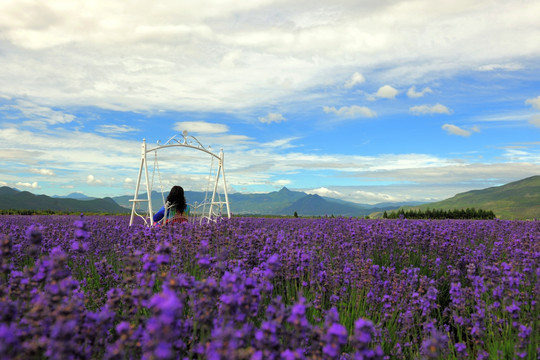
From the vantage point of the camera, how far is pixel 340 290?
3.13m

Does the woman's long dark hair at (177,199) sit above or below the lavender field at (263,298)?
above

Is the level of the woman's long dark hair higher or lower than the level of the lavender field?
higher

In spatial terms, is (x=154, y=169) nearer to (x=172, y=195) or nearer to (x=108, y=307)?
(x=172, y=195)

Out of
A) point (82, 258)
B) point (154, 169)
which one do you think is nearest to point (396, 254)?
point (82, 258)

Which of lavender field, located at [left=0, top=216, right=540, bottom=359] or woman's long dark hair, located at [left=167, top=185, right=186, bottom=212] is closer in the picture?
lavender field, located at [left=0, top=216, right=540, bottom=359]

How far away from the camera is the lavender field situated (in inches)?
50.3

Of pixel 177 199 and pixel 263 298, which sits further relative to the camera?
pixel 177 199

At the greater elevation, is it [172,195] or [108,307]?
[172,195]

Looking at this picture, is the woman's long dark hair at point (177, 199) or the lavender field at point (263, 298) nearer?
the lavender field at point (263, 298)

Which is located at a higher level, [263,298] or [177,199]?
[177,199]

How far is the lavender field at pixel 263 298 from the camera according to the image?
128cm

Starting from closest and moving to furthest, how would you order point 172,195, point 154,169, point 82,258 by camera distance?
point 82,258
point 172,195
point 154,169

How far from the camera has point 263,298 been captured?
2.17 metres

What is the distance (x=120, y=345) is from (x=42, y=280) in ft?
2.09
